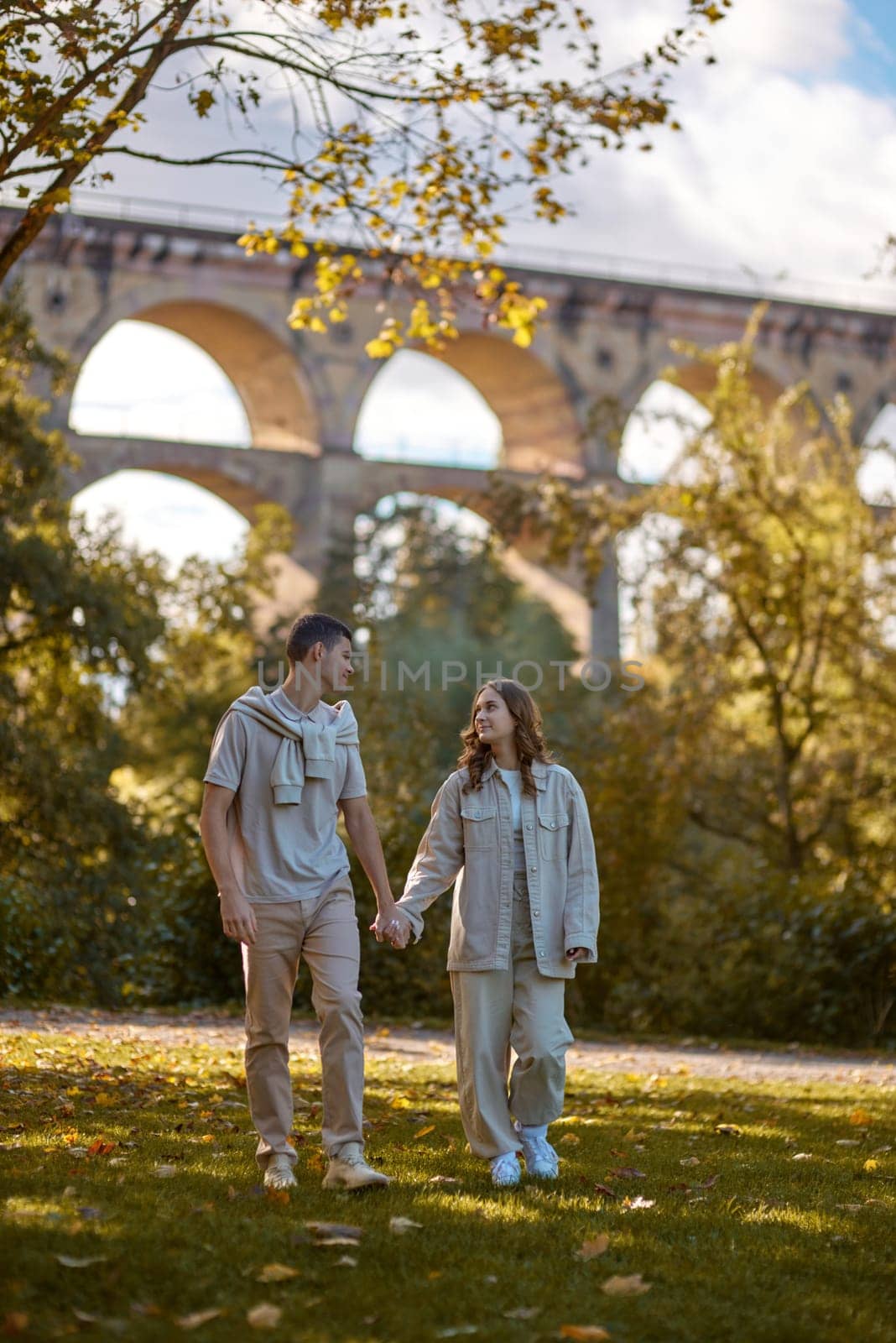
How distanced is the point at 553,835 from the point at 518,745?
28 centimetres

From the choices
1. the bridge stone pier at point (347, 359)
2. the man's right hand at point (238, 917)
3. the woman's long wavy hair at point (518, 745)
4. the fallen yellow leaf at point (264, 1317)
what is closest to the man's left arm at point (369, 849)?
Result: the man's right hand at point (238, 917)

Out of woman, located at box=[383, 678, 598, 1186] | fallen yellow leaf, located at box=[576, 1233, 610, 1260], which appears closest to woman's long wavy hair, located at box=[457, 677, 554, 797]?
woman, located at box=[383, 678, 598, 1186]

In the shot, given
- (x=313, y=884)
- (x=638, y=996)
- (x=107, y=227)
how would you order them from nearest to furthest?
(x=313, y=884) < (x=638, y=996) < (x=107, y=227)

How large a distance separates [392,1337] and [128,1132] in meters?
2.42

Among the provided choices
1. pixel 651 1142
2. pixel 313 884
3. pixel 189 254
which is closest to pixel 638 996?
pixel 651 1142

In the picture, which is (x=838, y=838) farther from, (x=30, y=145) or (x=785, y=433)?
(x=30, y=145)

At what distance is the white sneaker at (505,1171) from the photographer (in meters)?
4.46

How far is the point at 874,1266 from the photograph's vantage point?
373cm

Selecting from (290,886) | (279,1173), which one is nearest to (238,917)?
(290,886)

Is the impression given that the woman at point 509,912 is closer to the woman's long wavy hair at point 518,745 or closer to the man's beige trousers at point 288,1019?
the woman's long wavy hair at point 518,745

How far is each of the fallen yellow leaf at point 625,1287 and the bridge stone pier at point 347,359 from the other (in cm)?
2283

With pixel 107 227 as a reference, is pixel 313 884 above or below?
below

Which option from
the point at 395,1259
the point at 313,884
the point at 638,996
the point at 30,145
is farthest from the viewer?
the point at 638,996

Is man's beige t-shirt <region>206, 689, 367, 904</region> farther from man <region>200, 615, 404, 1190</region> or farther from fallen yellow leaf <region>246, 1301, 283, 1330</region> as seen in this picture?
fallen yellow leaf <region>246, 1301, 283, 1330</region>
